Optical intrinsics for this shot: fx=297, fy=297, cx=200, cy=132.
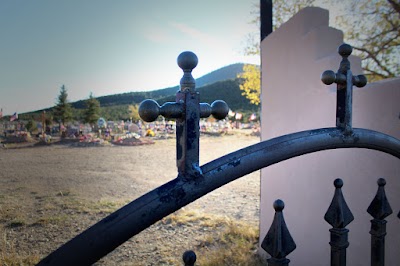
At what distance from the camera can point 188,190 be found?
59cm

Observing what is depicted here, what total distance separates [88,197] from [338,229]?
916 centimetres

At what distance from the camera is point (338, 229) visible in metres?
0.98

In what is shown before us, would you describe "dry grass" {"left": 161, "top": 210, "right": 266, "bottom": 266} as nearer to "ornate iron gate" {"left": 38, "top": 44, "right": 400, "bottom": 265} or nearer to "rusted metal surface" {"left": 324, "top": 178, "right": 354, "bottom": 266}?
"rusted metal surface" {"left": 324, "top": 178, "right": 354, "bottom": 266}

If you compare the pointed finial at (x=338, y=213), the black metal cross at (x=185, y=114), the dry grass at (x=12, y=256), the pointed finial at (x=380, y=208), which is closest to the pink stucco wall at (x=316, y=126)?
the pointed finial at (x=380, y=208)

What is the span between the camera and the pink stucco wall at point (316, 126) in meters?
1.76

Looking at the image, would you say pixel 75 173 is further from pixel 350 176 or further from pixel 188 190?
pixel 188 190

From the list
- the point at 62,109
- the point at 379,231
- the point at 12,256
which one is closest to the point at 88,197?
the point at 12,256

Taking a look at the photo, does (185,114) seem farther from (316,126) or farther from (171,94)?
(171,94)

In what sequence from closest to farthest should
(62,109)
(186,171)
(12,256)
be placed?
1. (186,171)
2. (12,256)
3. (62,109)

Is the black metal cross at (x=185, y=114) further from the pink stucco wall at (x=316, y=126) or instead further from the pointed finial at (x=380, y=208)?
the pink stucco wall at (x=316, y=126)

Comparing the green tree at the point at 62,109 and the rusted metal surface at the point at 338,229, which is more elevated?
the green tree at the point at 62,109

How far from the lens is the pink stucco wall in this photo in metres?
1.76

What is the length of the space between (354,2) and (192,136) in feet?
20.2

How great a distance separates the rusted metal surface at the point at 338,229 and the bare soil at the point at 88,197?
195 inches
